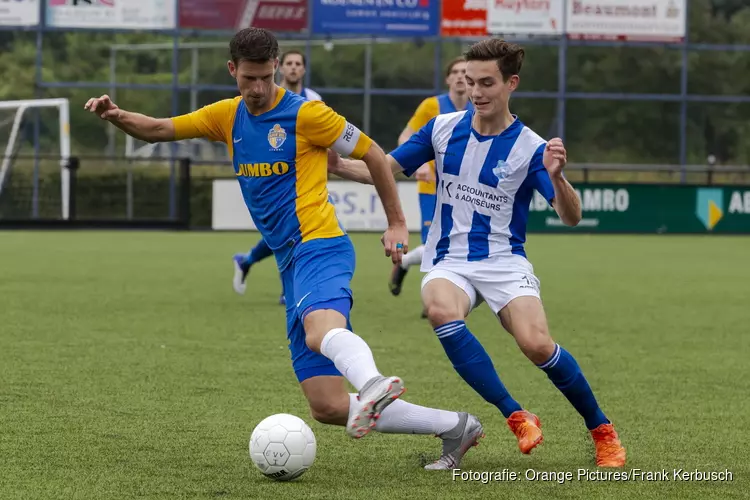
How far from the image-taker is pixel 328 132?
4.98 m

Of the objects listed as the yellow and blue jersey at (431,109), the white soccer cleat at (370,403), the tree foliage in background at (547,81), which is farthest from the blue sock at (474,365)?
the tree foliage in background at (547,81)

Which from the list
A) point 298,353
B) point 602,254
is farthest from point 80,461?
point 602,254

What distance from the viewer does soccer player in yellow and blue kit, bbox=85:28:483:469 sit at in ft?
15.8

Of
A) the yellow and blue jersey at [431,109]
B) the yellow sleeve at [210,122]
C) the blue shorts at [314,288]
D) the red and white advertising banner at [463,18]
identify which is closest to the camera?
the blue shorts at [314,288]

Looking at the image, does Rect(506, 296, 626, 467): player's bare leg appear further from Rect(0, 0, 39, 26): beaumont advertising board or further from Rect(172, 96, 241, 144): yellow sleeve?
Rect(0, 0, 39, 26): beaumont advertising board

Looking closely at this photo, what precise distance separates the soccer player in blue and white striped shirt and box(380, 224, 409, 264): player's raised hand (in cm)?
29

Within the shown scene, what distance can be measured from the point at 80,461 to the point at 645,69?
3397 cm

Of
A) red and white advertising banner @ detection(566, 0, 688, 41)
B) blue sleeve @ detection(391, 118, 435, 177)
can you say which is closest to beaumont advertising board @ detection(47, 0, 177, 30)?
red and white advertising banner @ detection(566, 0, 688, 41)

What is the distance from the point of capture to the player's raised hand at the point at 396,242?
4898 mm

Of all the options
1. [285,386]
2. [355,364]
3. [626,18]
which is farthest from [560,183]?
[626,18]

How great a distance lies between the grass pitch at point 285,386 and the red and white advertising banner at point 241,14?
13316mm

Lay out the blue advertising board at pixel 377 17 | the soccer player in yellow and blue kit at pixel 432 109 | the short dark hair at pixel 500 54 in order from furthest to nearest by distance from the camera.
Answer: the blue advertising board at pixel 377 17 < the soccer player in yellow and blue kit at pixel 432 109 < the short dark hair at pixel 500 54

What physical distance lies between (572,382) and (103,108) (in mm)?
2065

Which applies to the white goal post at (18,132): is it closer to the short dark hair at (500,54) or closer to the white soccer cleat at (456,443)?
the short dark hair at (500,54)
